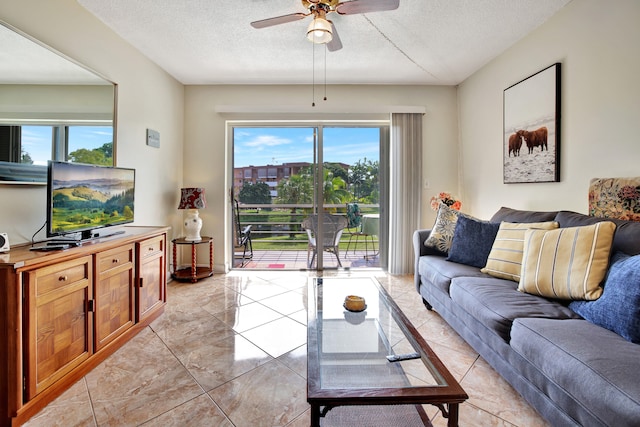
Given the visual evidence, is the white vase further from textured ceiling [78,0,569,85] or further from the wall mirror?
textured ceiling [78,0,569,85]

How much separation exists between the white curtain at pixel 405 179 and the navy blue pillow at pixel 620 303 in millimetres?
2474

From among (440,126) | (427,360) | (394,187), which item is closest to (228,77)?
(394,187)

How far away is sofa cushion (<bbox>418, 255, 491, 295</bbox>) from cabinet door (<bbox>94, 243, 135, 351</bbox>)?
7.57ft

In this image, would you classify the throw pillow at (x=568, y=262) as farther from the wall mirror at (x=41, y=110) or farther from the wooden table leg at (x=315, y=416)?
the wall mirror at (x=41, y=110)

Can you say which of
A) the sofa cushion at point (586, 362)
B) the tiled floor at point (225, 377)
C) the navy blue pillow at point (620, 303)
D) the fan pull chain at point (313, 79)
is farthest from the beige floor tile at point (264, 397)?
the fan pull chain at point (313, 79)

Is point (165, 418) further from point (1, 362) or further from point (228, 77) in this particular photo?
point (228, 77)

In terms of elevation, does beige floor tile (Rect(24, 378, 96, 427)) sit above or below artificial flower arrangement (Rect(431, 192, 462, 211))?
below

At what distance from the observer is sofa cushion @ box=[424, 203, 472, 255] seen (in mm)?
2846

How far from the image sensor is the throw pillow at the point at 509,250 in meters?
2.14

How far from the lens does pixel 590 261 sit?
165 cm

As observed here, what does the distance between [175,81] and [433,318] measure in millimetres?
3949

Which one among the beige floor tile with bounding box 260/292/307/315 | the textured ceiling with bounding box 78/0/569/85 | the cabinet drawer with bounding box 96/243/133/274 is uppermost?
the textured ceiling with bounding box 78/0/569/85

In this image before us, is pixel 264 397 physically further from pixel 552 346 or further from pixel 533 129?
pixel 533 129

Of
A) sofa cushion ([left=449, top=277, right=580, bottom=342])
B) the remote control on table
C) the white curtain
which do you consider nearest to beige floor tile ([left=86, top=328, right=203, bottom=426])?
the remote control on table
